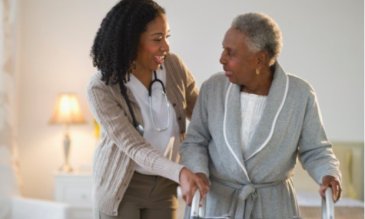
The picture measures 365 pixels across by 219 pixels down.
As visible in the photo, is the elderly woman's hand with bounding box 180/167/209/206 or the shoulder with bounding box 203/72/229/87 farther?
the shoulder with bounding box 203/72/229/87

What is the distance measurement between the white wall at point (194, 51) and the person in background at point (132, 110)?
2.35m

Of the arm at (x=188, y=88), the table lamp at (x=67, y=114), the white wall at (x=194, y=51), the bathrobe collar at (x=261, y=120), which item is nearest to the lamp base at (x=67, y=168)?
the table lamp at (x=67, y=114)

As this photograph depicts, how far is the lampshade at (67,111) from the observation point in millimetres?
3990

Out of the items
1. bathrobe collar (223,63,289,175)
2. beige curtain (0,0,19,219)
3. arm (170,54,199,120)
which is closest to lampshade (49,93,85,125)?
beige curtain (0,0,19,219)

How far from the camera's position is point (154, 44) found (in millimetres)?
1783

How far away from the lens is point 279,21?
4.19 metres

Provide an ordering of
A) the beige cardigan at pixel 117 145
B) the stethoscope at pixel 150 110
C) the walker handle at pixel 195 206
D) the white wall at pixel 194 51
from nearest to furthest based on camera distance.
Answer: the walker handle at pixel 195 206, the beige cardigan at pixel 117 145, the stethoscope at pixel 150 110, the white wall at pixel 194 51

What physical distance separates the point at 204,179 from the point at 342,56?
296 centimetres

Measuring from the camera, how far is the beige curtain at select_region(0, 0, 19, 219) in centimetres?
374

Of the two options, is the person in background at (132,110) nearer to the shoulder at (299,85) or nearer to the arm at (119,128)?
the arm at (119,128)

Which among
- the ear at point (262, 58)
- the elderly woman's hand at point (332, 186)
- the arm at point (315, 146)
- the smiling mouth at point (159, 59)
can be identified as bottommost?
the elderly woman's hand at point (332, 186)

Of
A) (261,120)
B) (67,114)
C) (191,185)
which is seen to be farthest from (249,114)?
(67,114)

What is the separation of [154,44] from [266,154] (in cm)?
49

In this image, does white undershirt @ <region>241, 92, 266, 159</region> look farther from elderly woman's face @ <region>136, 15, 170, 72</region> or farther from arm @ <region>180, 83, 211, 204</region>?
elderly woman's face @ <region>136, 15, 170, 72</region>
